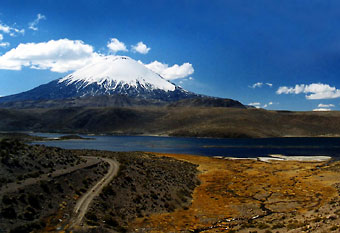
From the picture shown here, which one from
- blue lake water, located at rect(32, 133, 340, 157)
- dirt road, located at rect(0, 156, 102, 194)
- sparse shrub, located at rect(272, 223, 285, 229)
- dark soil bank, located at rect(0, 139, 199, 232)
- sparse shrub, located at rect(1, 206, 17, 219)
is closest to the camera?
sparse shrub, located at rect(1, 206, 17, 219)

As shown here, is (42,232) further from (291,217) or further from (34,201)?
(291,217)

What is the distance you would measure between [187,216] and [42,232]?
13.5 metres

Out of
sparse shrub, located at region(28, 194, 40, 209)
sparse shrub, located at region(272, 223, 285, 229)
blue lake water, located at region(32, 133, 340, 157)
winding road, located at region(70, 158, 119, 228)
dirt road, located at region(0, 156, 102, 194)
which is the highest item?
dirt road, located at region(0, 156, 102, 194)

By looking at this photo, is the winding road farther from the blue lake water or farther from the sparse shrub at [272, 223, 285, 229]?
the blue lake water

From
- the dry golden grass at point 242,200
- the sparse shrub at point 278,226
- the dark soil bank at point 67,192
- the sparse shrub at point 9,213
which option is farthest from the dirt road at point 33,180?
the sparse shrub at point 278,226

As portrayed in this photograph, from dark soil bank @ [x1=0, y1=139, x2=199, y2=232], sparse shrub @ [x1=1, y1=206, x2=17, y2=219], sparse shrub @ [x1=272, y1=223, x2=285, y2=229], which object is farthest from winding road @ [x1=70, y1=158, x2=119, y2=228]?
sparse shrub @ [x1=272, y1=223, x2=285, y2=229]

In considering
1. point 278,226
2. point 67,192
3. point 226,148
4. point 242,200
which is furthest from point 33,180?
Result: point 226,148

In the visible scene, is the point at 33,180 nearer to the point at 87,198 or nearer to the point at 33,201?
the point at 33,201

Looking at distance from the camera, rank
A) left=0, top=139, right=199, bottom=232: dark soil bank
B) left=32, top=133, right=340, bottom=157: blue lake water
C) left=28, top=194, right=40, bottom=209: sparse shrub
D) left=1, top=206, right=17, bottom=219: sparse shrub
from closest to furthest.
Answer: left=1, top=206, right=17, bottom=219: sparse shrub → left=0, top=139, right=199, bottom=232: dark soil bank → left=28, top=194, right=40, bottom=209: sparse shrub → left=32, top=133, right=340, bottom=157: blue lake water

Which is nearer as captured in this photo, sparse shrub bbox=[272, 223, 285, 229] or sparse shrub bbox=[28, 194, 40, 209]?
sparse shrub bbox=[272, 223, 285, 229]

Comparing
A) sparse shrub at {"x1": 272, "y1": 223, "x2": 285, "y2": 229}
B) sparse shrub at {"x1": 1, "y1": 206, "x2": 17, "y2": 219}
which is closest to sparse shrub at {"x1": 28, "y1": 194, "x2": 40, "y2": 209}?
sparse shrub at {"x1": 1, "y1": 206, "x2": 17, "y2": 219}

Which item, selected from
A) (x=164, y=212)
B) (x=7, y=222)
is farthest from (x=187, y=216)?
(x=7, y=222)

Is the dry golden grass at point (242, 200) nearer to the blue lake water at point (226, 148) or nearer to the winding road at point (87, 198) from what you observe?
the winding road at point (87, 198)

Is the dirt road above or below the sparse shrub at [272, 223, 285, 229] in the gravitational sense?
above
